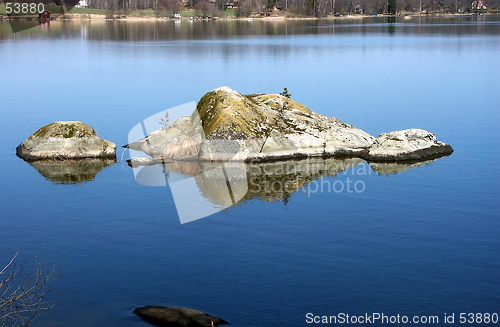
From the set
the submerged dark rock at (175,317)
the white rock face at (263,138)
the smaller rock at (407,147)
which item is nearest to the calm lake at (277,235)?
the submerged dark rock at (175,317)

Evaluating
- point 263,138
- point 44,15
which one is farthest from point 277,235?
point 44,15

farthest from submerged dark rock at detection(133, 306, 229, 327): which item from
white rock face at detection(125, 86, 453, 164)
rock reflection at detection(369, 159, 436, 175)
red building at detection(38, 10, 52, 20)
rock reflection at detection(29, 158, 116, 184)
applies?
red building at detection(38, 10, 52, 20)

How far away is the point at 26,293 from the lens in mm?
13711

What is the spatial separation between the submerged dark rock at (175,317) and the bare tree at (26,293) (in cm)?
243

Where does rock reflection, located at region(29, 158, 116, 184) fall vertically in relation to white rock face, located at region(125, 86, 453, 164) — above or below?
below

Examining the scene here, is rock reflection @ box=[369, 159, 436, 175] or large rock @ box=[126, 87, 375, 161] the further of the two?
large rock @ box=[126, 87, 375, 161]

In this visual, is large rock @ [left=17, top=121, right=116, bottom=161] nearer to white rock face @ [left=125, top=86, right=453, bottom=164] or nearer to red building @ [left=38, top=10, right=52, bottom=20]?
white rock face @ [left=125, top=86, right=453, bottom=164]

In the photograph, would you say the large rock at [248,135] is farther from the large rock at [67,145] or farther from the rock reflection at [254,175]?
the large rock at [67,145]

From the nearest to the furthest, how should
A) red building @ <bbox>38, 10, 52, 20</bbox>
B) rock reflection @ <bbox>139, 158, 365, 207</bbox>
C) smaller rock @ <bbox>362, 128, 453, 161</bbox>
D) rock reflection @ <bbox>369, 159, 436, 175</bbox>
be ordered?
rock reflection @ <bbox>139, 158, 365, 207</bbox> < rock reflection @ <bbox>369, 159, 436, 175</bbox> < smaller rock @ <bbox>362, 128, 453, 161</bbox> < red building @ <bbox>38, 10, 52, 20</bbox>

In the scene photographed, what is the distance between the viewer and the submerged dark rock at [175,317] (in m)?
13.5

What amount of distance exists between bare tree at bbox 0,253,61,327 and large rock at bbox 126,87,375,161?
12.3 metres

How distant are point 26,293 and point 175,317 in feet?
11.0

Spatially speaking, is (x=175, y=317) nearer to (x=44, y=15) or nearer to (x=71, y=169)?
(x=71, y=169)

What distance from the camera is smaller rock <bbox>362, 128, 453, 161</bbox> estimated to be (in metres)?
28.2
